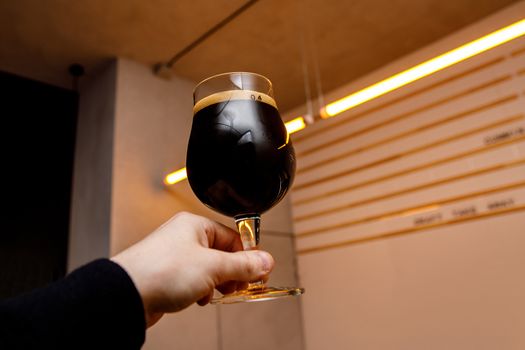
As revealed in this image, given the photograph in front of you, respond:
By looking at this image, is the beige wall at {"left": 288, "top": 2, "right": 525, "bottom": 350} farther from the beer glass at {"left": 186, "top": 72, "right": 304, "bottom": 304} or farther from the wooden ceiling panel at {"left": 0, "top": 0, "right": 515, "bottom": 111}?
the beer glass at {"left": 186, "top": 72, "right": 304, "bottom": 304}

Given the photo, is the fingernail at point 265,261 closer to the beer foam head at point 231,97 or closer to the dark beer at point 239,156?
the dark beer at point 239,156

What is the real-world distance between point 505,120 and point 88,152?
2.69 meters

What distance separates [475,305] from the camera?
8.29 ft

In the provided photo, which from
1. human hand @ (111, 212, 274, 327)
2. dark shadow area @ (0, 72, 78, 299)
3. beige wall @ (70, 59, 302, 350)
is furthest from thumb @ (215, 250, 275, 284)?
dark shadow area @ (0, 72, 78, 299)

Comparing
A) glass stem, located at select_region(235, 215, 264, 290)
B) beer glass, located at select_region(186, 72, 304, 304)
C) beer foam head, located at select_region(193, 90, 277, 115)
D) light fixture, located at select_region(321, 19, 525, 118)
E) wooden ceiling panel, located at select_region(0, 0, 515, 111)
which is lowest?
glass stem, located at select_region(235, 215, 264, 290)

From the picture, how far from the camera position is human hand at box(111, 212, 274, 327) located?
52 cm

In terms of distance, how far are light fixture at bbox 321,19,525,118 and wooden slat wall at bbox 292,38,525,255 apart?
1336 mm

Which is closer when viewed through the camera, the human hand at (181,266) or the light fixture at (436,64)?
the human hand at (181,266)

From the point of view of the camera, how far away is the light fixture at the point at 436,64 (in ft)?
4.46

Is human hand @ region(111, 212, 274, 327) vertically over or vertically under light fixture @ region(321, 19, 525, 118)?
under

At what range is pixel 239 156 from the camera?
25.2 inches

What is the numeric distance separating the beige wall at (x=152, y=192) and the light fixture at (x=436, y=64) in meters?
1.47

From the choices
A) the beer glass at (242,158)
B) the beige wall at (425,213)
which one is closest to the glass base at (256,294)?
the beer glass at (242,158)

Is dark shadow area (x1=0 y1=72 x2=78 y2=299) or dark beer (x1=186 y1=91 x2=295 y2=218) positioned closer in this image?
dark beer (x1=186 y1=91 x2=295 y2=218)
